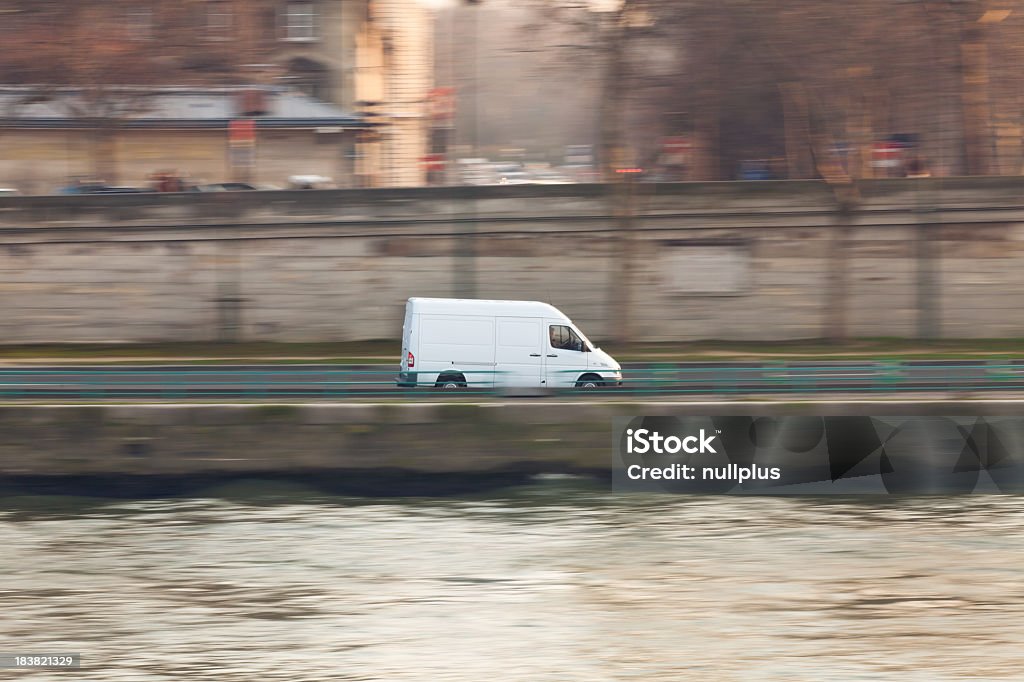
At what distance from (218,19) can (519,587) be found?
1350 inches

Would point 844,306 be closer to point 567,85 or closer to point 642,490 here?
point 567,85

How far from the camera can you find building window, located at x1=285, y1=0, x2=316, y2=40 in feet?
188

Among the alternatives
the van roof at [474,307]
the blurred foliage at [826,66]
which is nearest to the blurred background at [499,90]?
the blurred foliage at [826,66]

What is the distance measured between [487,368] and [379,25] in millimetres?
34733

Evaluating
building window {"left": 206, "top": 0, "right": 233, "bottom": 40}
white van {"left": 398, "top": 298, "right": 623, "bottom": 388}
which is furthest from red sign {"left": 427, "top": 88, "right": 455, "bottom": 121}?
white van {"left": 398, "top": 298, "right": 623, "bottom": 388}

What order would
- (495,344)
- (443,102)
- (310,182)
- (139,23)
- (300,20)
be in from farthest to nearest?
(300,20)
(310,182)
(139,23)
(443,102)
(495,344)

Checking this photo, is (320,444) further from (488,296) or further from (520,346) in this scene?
(488,296)

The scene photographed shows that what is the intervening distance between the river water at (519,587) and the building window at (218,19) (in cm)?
2683

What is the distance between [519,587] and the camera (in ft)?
49.9

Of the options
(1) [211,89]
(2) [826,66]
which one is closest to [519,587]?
(2) [826,66]

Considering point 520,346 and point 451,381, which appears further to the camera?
point 520,346

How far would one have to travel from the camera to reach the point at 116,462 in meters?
21.1

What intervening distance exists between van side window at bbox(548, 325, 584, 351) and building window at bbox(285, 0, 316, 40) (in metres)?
36.2

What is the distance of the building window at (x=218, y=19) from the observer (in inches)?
1750
